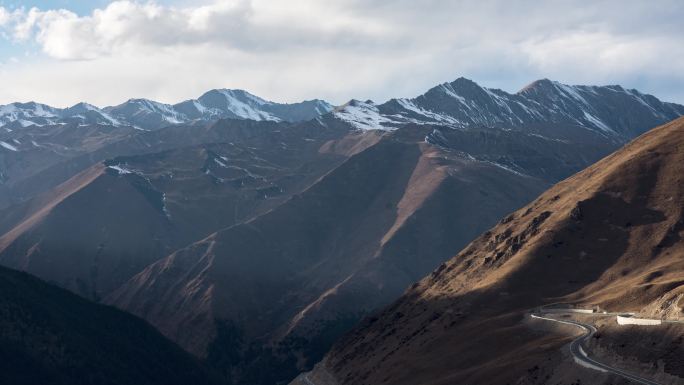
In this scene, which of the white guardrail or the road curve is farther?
the white guardrail

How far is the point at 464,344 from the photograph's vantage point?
18825 cm

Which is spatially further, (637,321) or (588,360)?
(637,321)

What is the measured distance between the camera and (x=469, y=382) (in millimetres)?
150125

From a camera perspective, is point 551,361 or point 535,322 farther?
point 535,322

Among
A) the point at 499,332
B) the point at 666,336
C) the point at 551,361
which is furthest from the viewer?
the point at 499,332

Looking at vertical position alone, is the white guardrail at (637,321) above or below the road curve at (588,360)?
above

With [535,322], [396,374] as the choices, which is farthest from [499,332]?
[396,374]

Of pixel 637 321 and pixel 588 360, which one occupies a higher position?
pixel 637 321

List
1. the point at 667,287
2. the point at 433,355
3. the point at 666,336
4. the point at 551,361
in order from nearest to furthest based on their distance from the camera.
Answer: the point at 666,336 < the point at 551,361 < the point at 667,287 < the point at 433,355

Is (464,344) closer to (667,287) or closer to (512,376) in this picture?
(667,287)

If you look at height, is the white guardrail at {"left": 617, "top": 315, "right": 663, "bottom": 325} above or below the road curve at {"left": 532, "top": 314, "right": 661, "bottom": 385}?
above

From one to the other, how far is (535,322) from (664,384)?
229 ft

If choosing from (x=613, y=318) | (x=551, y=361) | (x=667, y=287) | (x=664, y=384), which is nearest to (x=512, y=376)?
(x=551, y=361)

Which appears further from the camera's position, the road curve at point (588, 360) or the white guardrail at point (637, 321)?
the white guardrail at point (637, 321)
